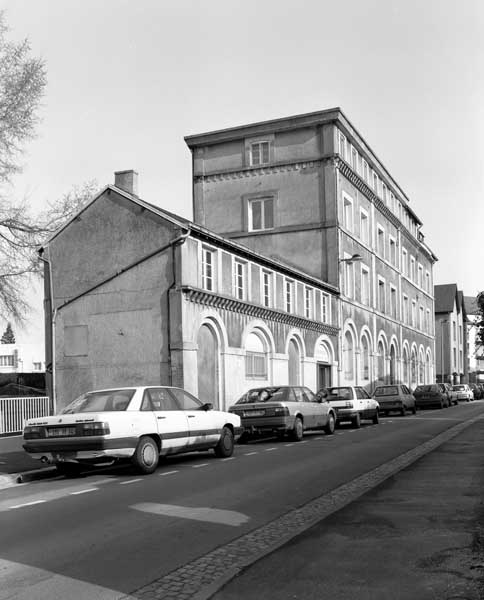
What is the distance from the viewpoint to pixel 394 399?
35.5 m

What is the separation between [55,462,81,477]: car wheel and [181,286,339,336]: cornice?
12064 mm

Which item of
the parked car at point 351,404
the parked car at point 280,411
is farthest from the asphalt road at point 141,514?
the parked car at point 351,404

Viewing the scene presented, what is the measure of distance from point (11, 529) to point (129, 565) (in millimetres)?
2424

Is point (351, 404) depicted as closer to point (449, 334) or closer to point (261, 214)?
point (261, 214)

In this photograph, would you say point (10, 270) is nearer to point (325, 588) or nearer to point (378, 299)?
point (325, 588)

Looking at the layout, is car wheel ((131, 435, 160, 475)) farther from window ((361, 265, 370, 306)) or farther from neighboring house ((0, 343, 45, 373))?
neighboring house ((0, 343, 45, 373))

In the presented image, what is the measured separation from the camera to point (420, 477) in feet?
38.7

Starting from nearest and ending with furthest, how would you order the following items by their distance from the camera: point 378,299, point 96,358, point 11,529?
1. point 11,529
2. point 96,358
3. point 378,299

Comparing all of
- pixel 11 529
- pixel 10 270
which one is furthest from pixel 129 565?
pixel 10 270

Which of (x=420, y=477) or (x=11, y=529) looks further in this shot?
(x=420, y=477)

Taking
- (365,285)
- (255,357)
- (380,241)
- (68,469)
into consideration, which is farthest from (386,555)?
(380,241)

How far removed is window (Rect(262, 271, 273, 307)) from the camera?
33.1 meters

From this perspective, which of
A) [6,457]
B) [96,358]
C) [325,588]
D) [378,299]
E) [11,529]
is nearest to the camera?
[325,588]

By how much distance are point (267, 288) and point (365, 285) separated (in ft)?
59.1
